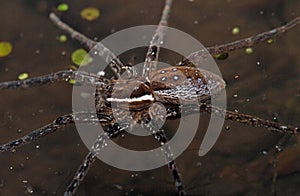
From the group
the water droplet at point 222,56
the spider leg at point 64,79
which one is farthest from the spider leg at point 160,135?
the water droplet at point 222,56

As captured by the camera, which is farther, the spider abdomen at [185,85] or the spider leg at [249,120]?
the spider leg at [249,120]

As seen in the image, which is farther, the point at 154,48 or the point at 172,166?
the point at 154,48

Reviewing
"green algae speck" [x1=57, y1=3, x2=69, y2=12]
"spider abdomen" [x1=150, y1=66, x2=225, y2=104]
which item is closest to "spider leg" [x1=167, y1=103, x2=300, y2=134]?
"spider abdomen" [x1=150, y1=66, x2=225, y2=104]

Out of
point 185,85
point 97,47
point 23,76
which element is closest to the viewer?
point 185,85

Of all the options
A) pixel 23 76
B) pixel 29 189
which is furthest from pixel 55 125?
pixel 23 76

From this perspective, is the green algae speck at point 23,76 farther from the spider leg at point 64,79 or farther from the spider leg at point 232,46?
the spider leg at point 232,46

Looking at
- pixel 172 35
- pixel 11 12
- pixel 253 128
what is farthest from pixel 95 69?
pixel 253 128

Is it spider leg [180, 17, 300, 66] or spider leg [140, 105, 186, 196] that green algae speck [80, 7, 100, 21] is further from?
spider leg [140, 105, 186, 196]

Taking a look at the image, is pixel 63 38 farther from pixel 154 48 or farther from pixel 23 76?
pixel 154 48

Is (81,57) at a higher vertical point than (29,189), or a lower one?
higher
